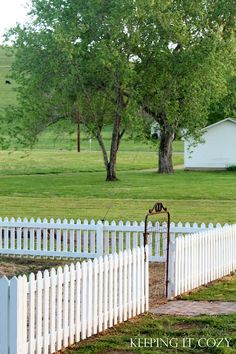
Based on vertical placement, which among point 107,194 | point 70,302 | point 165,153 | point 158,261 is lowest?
point 107,194

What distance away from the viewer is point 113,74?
47062 millimetres

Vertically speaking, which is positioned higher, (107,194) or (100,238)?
(100,238)

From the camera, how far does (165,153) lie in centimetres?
5444

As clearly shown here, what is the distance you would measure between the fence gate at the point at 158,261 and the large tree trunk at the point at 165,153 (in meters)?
36.9

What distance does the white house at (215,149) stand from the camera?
59.7 meters

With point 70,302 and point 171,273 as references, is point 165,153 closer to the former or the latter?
point 171,273

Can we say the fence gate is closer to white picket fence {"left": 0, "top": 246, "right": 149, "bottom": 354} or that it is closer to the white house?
white picket fence {"left": 0, "top": 246, "right": 149, "bottom": 354}

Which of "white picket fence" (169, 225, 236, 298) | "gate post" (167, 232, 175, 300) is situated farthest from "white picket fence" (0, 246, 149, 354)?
"white picket fence" (169, 225, 236, 298)

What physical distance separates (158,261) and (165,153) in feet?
127

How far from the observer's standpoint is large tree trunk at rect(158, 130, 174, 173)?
5344 centimetres

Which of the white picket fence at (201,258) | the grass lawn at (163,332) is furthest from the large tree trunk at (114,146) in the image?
the grass lawn at (163,332)

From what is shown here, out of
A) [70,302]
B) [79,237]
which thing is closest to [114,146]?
[79,237]

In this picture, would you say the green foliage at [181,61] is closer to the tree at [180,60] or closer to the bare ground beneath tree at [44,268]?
the tree at [180,60]

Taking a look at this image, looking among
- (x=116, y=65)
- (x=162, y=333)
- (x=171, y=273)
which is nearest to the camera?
(x=162, y=333)
